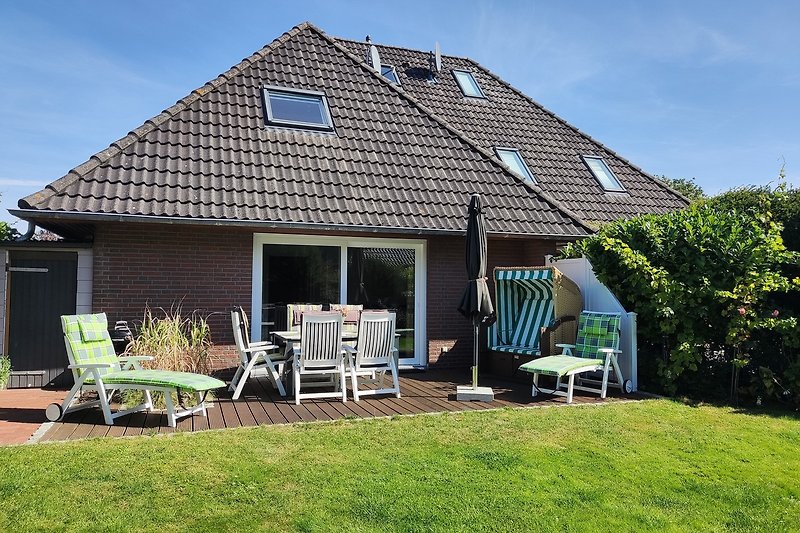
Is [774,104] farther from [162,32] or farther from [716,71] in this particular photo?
[162,32]

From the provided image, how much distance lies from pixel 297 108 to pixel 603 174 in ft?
27.0

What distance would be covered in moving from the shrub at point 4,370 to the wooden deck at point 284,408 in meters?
2.34

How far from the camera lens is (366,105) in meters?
12.1

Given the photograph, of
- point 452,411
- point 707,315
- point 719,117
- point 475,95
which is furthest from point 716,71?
point 452,411

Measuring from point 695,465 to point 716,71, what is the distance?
37.8 feet

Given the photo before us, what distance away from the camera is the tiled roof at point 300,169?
8.52 meters

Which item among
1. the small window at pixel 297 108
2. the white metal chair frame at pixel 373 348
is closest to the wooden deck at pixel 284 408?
the white metal chair frame at pixel 373 348

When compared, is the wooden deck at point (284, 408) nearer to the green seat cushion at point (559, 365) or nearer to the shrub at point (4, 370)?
the green seat cushion at point (559, 365)

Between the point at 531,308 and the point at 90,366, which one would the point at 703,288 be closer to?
the point at 531,308

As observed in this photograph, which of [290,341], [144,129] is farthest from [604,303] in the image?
[144,129]

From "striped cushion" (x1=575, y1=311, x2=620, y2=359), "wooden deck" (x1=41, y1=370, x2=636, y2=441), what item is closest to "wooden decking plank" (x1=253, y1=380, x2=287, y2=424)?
"wooden deck" (x1=41, y1=370, x2=636, y2=441)

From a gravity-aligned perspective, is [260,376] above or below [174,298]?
below

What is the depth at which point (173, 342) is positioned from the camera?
7.76m

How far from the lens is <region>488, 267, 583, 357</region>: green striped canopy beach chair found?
30.1 feet
